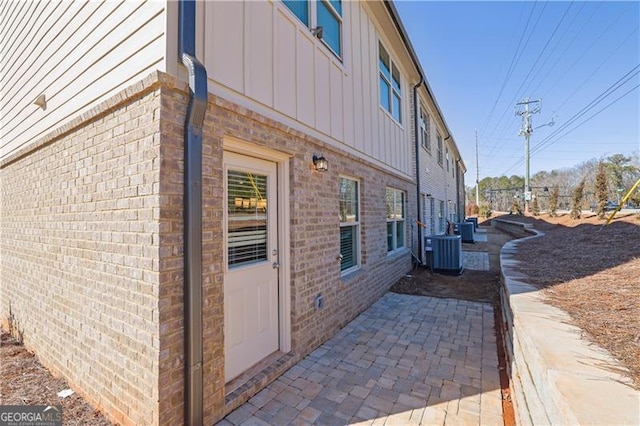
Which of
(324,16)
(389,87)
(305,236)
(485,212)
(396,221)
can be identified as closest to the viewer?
(305,236)

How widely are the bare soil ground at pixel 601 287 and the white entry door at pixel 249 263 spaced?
2.79 m

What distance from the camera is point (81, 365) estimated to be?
289 cm

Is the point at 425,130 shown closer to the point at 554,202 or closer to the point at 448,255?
the point at 448,255

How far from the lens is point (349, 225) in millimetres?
5176

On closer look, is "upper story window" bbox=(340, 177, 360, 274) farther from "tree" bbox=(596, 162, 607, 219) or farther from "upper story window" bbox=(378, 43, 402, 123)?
"tree" bbox=(596, 162, 607, 219)

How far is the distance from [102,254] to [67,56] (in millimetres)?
2385

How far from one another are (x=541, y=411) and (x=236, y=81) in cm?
333

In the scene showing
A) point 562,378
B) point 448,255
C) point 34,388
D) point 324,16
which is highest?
point 324,16

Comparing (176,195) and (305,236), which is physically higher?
(176,195)

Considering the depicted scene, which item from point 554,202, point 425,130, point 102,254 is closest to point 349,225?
point 102,254

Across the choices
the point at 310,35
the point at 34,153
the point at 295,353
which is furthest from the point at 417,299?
the point at 34,153

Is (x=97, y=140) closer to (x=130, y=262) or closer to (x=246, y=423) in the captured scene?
(x=130, y=262)

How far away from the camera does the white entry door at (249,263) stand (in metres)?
2.91

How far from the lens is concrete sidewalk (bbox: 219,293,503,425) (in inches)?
102
